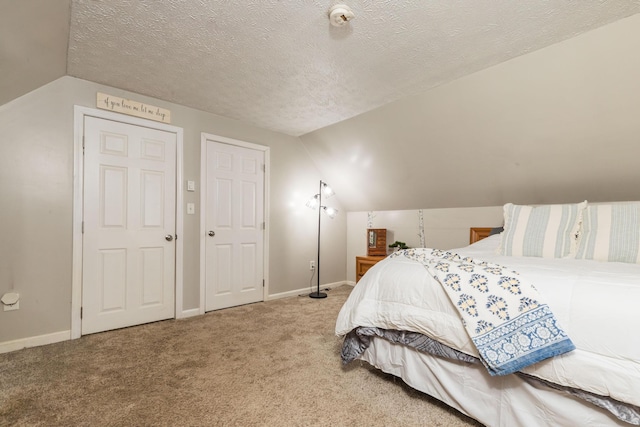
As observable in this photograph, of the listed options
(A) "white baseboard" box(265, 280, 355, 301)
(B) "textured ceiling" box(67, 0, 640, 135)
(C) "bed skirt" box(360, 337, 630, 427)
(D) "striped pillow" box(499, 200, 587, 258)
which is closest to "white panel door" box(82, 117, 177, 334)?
(B) "textured ceiling" box(67, 0, 640, 135)

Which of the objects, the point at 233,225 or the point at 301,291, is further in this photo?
the point at 301,291

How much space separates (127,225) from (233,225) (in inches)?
41.0

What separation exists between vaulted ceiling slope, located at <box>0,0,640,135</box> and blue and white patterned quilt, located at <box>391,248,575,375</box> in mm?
1421

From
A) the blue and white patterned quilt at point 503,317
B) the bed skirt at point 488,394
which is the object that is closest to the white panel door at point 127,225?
the bed skirt at point 488,394

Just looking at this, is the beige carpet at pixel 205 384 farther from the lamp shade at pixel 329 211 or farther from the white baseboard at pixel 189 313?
the lamp shade at pixel 329 211

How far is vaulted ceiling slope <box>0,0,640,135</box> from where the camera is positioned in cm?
166

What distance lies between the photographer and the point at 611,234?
205 cm

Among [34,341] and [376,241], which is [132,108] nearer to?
[34,341]

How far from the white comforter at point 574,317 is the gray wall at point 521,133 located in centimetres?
112

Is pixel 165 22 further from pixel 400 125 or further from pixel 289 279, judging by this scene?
pixel 289 279

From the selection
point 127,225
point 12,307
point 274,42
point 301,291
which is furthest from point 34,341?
point 274,42

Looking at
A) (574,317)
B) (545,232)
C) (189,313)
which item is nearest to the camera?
(574,317)

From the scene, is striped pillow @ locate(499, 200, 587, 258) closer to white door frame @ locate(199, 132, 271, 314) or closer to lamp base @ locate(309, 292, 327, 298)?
lamp base @ locate(309, 292, 327, 298)

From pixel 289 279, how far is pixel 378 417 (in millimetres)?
2602
